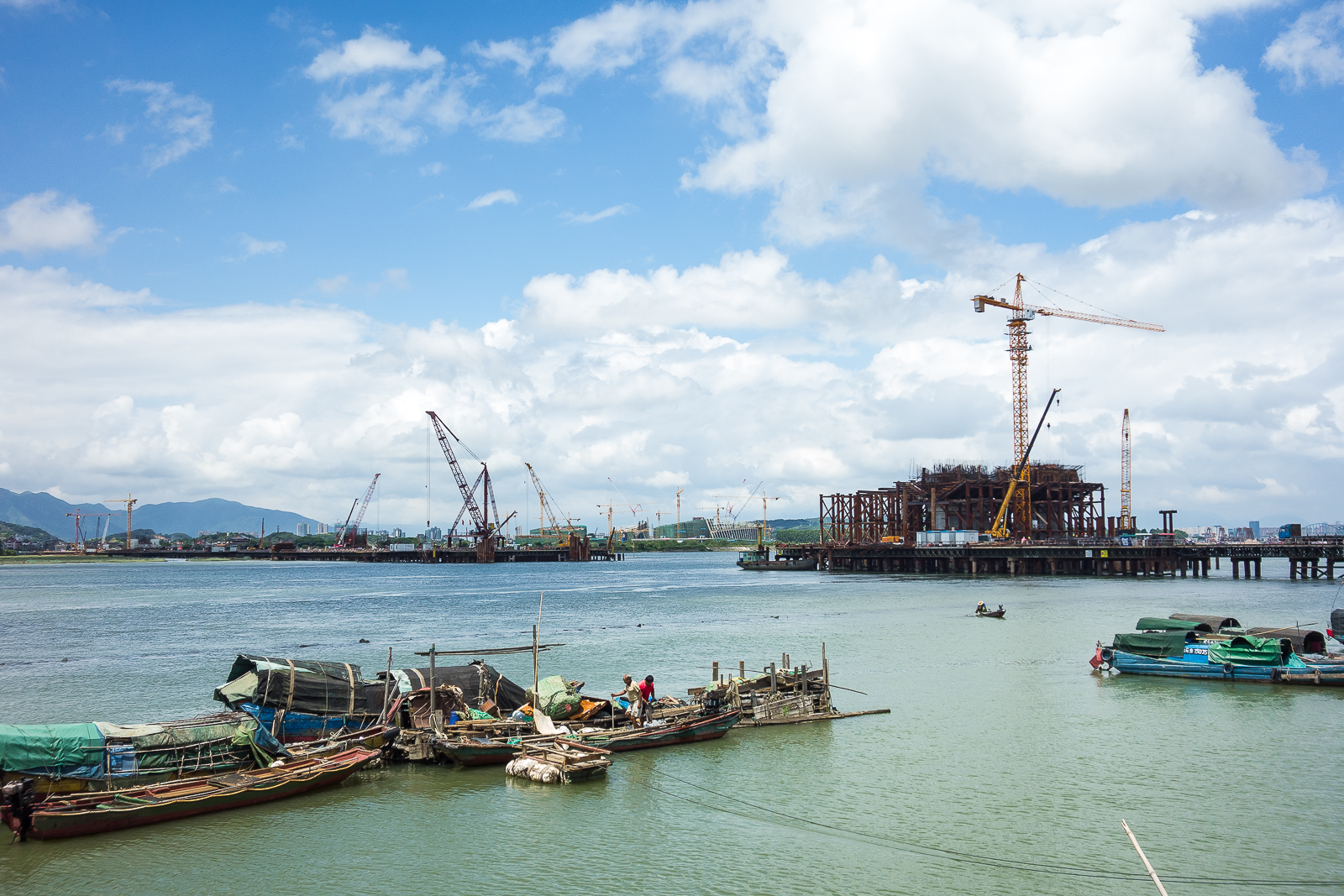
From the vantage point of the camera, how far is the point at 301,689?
26.4 meters

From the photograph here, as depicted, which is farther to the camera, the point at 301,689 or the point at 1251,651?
the point at 1251,651

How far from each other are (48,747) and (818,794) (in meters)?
18.7

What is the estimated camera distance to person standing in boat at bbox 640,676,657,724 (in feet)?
95.1

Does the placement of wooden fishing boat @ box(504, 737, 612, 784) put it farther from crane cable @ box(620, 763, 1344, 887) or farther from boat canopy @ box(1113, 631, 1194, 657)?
boat canopy @ box(1113, 631, 1194, 657)

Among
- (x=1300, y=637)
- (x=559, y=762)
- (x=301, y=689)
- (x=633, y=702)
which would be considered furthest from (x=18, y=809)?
(x=1300, y=637)

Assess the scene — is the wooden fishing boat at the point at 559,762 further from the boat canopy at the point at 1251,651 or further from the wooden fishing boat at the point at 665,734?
the boat canopy at the point at 1251,651

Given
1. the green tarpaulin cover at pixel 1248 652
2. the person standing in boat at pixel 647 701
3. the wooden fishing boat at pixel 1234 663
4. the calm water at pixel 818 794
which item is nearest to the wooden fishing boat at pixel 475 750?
the calm water at pixel 818 794

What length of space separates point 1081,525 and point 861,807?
128314 mm

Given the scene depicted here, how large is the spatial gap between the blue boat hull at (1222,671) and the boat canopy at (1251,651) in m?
0.25

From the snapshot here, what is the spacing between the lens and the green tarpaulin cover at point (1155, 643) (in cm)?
4025

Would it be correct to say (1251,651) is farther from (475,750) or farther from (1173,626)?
(475,750)

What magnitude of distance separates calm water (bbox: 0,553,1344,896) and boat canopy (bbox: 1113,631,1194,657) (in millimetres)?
1398

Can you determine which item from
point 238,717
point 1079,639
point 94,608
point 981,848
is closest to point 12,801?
point 238,717

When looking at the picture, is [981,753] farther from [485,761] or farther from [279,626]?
[279,626]
